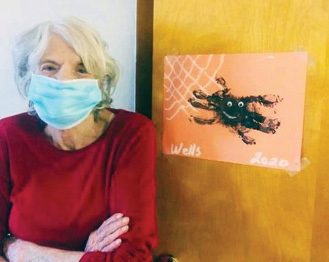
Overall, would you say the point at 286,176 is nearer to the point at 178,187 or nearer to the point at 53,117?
the point at 178,187

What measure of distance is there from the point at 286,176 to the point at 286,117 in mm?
145

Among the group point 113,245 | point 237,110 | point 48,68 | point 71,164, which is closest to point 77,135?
point 71,164

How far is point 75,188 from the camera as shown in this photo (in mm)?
809

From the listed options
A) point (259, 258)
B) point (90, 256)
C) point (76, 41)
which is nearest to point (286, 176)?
point (259, 258)

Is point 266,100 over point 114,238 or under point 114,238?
over

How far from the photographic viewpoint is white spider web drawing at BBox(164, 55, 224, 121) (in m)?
0.86

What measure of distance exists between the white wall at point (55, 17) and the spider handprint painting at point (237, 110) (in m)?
0.25

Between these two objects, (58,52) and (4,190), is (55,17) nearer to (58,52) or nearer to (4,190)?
(58,52)

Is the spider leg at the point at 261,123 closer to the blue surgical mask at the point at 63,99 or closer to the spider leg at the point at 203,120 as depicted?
the spider leg at the point at 203,120

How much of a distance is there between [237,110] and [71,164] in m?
0.45

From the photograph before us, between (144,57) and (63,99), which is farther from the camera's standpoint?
(144,57)

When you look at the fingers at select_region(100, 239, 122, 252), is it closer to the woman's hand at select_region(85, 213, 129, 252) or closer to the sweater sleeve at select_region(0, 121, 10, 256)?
the woman's hand at select_region(85, 213, 129, 252)

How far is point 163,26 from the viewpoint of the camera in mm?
914

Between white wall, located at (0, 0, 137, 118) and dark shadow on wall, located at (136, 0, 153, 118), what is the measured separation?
0.05m
